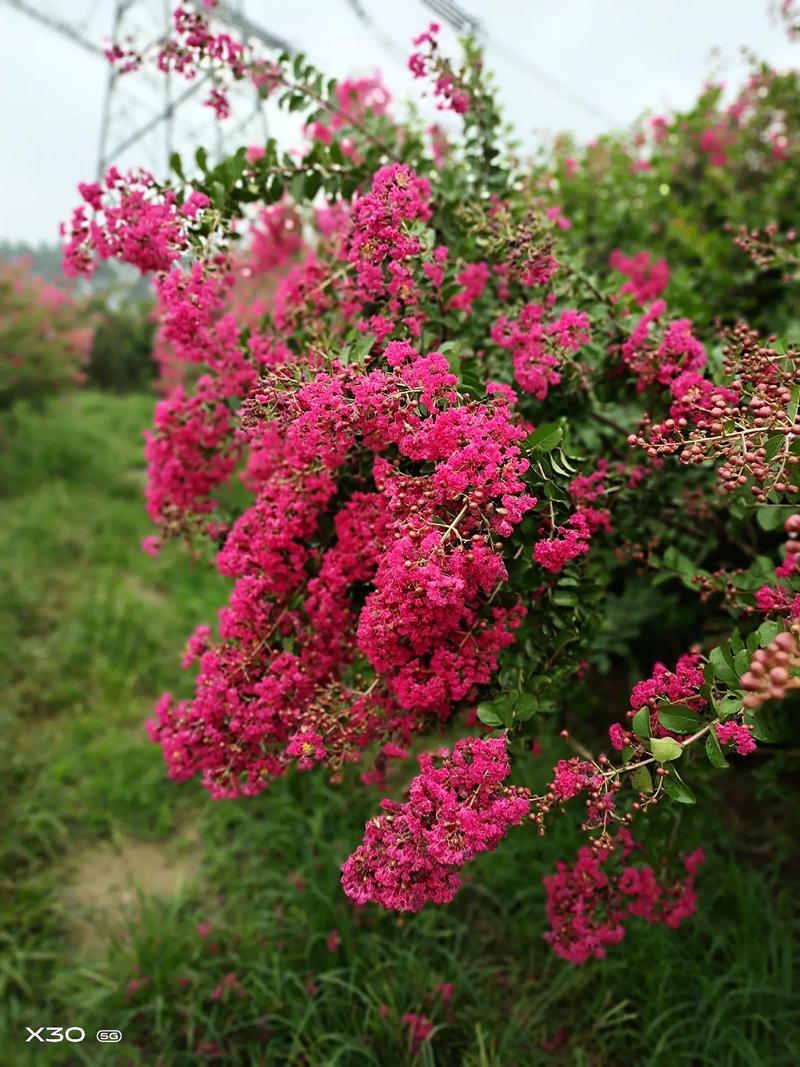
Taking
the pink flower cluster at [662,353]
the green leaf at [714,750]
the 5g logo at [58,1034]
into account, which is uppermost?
the pink flower cluster at [662,353]

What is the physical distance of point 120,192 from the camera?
5.40 feet

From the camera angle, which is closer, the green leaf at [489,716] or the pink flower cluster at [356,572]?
the pink flower cluster at [356,572]

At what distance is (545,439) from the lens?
4.29 ft

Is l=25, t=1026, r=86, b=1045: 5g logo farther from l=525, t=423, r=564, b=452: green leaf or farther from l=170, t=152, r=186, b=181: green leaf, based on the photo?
l=170, t=152, r=186, b=181: green leaf

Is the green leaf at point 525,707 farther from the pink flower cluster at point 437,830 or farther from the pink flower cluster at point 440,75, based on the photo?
the pink flower cluster at point 440,75

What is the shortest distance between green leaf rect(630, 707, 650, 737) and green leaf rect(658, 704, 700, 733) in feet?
0.07

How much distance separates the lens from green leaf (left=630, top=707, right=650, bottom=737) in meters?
1.18

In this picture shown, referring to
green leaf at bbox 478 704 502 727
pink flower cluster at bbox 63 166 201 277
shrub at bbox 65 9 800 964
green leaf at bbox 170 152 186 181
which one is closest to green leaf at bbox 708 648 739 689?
shrub at bbox 65 9 800 964

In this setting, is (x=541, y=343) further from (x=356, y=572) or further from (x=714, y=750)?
(x=714, y=750)

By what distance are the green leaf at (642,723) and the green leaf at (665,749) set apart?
0.05 meters

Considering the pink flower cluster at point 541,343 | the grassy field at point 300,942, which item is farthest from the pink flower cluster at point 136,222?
the grassy field at point 300,942

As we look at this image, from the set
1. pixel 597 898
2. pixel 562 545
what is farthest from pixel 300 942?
pixel 562 545

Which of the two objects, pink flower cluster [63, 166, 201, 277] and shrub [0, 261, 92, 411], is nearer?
pink flower cluster [63, 166, 201, 277]

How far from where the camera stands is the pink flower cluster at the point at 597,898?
1.54 m
